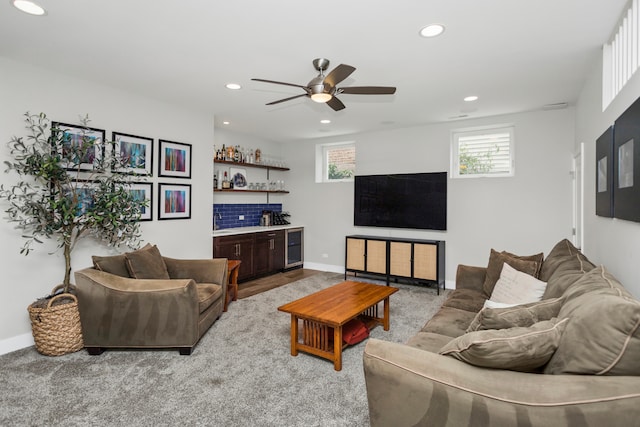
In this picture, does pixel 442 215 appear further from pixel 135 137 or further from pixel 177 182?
pixel 135 137

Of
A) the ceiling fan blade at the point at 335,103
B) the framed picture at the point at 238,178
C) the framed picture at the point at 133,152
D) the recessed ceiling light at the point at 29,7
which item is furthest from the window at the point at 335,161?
the recessed ceiling light at the point at 29,7

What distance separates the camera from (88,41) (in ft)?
8.78

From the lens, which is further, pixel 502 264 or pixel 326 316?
pixel 502 264

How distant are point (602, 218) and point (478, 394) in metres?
2.33

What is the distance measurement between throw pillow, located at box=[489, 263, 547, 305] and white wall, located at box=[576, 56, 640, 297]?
48cm

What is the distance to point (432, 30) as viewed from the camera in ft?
8.09

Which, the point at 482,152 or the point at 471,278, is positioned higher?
the point at 482,152

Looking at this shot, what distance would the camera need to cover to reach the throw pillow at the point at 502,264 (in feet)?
9.75

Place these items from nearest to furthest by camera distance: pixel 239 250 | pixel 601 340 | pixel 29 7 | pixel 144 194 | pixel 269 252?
1. pixel 601 340
2. pixel 29 7
3. pixel 144 194
4. pixel 239 250
5. pixel 269 252

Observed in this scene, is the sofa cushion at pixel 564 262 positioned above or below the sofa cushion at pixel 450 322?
above

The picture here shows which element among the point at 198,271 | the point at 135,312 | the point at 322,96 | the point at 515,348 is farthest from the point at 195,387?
the point at 322,96

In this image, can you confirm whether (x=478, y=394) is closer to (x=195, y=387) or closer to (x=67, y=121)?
(x=195, y=387)

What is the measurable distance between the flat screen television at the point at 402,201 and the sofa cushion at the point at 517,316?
3791 mm

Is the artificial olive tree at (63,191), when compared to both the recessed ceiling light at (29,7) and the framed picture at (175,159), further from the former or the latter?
the recessed ceiling light at (29,7)
